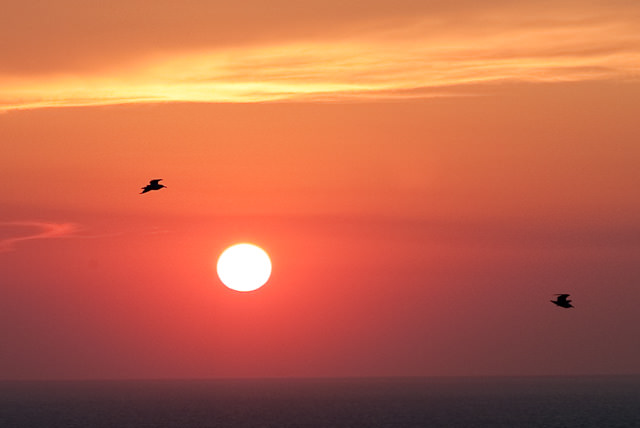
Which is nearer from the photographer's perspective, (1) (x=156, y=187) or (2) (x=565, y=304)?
(1) (x=156, y=187)

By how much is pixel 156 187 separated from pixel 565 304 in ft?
103

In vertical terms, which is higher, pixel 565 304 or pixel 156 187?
pixel 156 187

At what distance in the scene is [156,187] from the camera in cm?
8162

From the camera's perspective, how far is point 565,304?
88.5 meters
